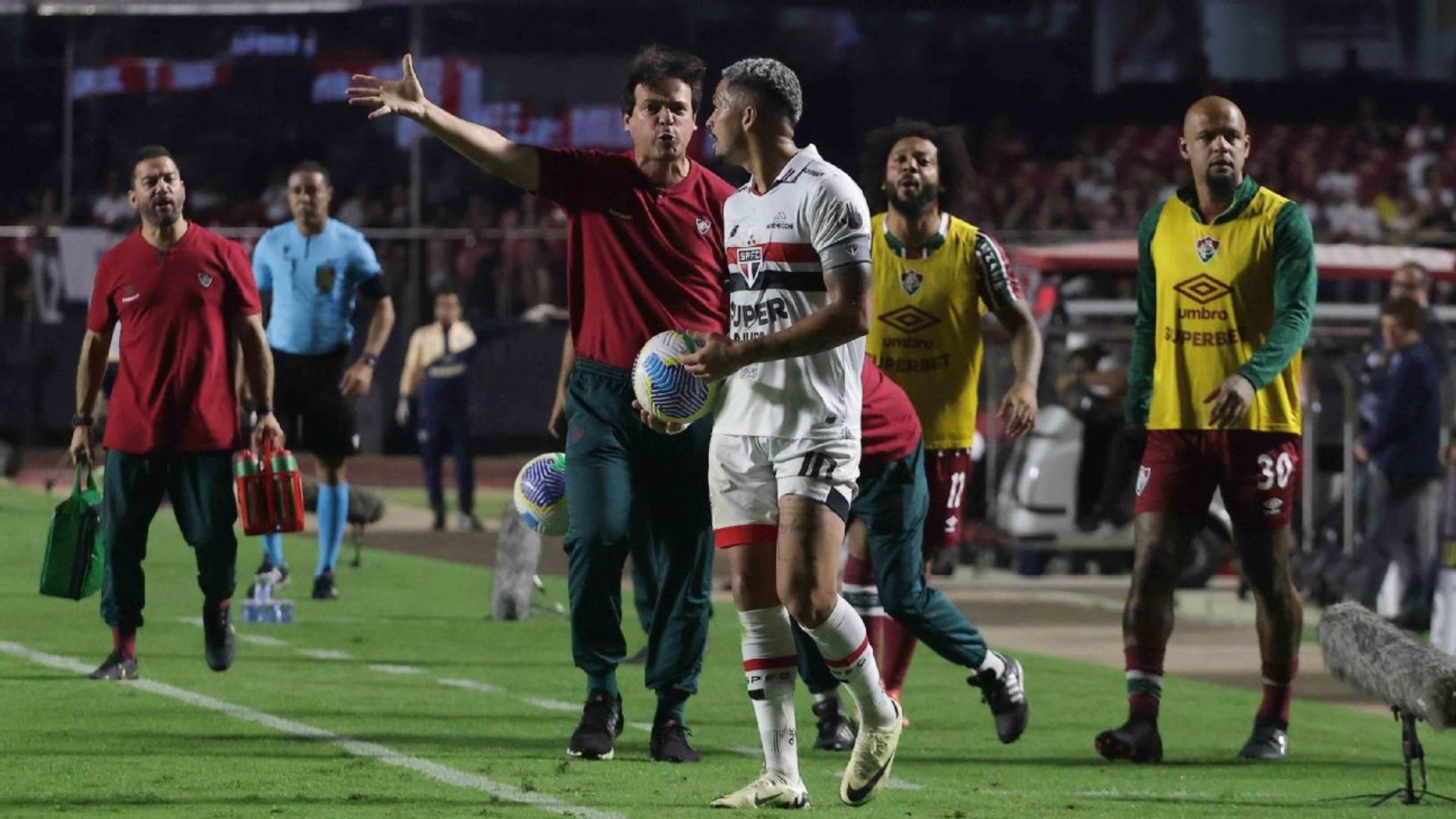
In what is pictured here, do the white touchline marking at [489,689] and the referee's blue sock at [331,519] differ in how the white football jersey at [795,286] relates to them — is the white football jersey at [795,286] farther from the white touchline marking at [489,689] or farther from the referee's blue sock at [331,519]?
the referee's blue sock at [331,519]

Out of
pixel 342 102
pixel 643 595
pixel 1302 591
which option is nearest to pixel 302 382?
pixel 643 595

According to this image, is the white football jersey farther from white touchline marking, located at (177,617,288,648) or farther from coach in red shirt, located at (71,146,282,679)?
white touchline marking, located at (177,617,288,648)

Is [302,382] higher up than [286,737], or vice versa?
[302,382]

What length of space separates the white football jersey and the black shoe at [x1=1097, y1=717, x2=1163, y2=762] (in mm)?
2237

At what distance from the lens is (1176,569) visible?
9.38 m

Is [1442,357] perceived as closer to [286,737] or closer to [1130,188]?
[286,737]

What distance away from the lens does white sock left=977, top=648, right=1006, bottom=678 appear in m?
9.39

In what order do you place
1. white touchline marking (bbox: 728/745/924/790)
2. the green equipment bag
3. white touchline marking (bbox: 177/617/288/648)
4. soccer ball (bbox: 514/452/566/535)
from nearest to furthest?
white touchline marking (bbox: 728/745/924/790) < soccer ball (bbox: 514/452/566/535) < the green equipment bag < white touchline marking (bbox: 177/617/288/648)

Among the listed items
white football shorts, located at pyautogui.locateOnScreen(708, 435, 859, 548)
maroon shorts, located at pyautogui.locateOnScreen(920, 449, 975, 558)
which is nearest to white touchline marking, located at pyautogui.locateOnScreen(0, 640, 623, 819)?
white football shorts, located at pyautogui.locateOnScreen(708, 435, 859, 548)

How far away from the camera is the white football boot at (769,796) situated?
7387 millimetres

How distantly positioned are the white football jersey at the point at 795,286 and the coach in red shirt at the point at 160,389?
391 cm

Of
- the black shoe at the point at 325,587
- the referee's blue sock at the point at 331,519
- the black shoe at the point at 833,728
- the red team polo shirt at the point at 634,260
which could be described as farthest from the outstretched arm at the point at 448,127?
the black shoe at the point at 325,587

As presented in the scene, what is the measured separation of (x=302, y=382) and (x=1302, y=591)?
6418 millimetres

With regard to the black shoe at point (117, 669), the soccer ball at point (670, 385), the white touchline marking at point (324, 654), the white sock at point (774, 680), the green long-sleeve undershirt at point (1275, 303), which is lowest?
the white touchline marking at point (324, 654)
